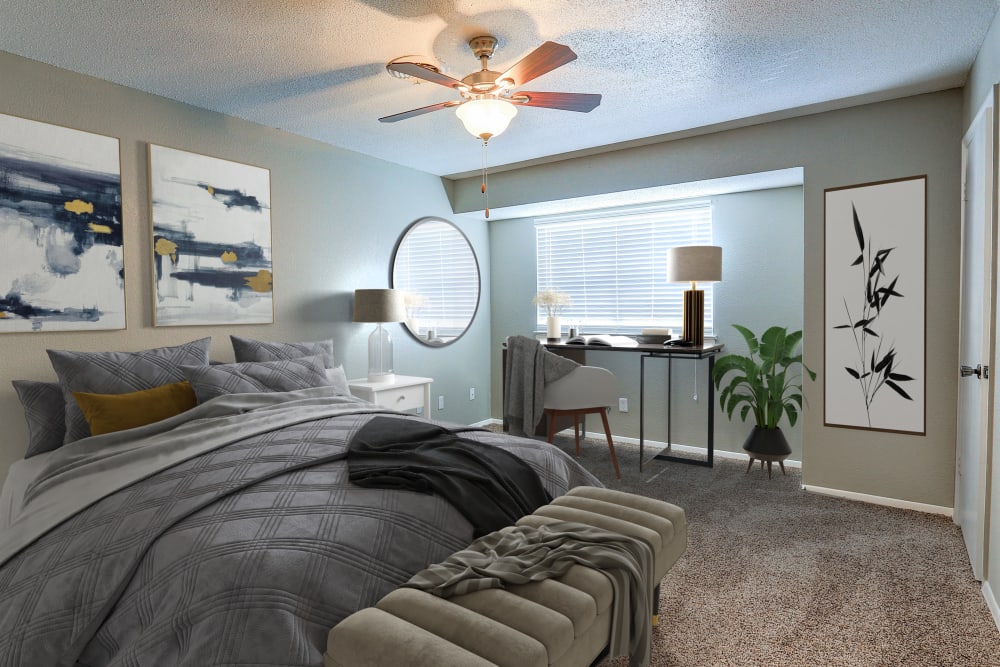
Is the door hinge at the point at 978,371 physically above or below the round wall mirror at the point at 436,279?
below

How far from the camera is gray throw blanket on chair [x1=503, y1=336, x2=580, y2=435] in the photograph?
4070mm

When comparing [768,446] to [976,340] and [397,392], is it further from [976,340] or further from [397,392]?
[397,392]

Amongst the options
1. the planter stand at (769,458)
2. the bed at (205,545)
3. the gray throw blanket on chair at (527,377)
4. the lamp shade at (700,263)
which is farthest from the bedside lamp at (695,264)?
the bed at (205,545)

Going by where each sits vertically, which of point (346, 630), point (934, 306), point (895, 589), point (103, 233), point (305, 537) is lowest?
point (895, 589)

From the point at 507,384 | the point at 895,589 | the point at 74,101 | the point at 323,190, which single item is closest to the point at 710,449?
the point at 507,384

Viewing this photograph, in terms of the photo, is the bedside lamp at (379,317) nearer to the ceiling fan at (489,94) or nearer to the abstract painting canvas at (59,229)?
the abstract painting canvas at (59,229)

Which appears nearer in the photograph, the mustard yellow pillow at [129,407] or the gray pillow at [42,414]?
the mustard yellow pillow at [129,407]

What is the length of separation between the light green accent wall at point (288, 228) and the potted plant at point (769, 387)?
242cm

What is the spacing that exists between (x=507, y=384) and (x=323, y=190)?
6.28 ft

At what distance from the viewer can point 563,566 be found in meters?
1.59

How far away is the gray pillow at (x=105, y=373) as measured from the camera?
2598 mm

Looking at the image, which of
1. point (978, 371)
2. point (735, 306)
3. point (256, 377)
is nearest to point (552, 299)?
point (735, 306)

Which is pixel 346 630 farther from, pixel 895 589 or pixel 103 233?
pixel 103 233

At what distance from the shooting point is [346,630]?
134 cm
